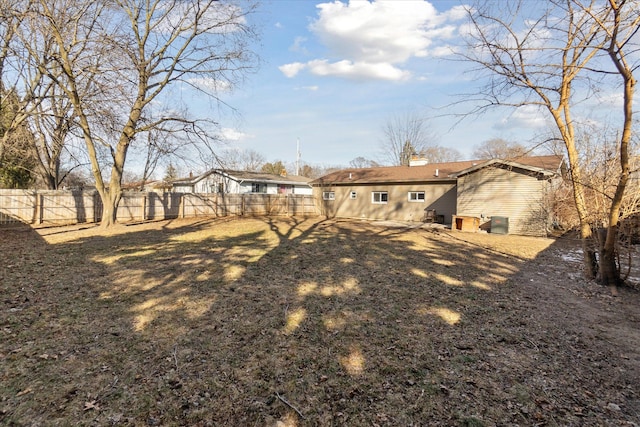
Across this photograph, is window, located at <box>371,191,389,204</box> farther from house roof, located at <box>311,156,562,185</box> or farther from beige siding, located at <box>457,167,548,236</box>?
beige siding, located at <box>457,167,548,236</box>

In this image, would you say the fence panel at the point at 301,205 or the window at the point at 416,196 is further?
the fence panel at the point at 301,205

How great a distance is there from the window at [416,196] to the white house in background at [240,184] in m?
8.79

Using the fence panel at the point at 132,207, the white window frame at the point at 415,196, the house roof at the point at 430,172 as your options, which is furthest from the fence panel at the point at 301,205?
the fence panel at the point at 132,207

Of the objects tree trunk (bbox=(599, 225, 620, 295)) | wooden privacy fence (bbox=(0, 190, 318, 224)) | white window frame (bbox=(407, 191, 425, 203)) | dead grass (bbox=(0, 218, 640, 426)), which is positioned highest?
white window frame (bbox=(407, 191, 425, 203))

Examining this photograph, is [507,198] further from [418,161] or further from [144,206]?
[144,206]

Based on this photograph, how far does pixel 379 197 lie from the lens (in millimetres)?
19406

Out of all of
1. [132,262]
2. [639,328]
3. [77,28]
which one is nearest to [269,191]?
[77,28]

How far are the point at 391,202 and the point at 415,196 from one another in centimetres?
149

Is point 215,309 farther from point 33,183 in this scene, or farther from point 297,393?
point 33,183

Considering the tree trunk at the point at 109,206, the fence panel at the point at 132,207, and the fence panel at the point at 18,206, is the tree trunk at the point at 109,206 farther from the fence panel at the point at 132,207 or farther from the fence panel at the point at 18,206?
the fence panel at the point at 18,206

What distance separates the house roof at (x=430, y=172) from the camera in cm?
1343

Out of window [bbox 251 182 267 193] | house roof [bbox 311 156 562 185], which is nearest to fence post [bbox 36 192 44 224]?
window [bbox 251 182 267 193]

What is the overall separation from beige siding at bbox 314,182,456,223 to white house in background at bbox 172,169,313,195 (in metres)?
3.73

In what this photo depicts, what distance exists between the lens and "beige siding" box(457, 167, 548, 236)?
1291 centimetres
